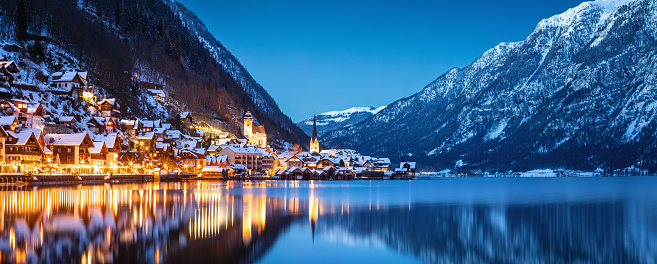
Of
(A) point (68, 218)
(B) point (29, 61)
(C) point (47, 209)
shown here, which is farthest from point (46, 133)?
(A) point (68, 218)

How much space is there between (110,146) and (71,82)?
18.3 m

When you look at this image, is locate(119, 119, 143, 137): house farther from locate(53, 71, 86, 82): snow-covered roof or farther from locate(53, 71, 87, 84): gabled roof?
locate(53, 71, 86, 82): snow-covered roof

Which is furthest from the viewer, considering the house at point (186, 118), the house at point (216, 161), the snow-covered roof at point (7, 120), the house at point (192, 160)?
the house at point (186, 118)

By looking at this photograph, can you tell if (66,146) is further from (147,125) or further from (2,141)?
(147,125)

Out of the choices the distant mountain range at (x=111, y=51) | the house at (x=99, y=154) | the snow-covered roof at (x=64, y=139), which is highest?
the distant mountain range at (x=111, y=51)

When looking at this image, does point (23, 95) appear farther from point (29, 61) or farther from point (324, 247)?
point (324, 247)

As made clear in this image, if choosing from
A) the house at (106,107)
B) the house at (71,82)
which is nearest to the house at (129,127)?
the house at (106,107)

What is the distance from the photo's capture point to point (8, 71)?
327 ft

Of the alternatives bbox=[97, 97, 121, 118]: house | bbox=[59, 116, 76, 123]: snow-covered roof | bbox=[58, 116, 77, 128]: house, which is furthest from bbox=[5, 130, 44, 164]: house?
bbox=[97, 97, 121, 118]: house

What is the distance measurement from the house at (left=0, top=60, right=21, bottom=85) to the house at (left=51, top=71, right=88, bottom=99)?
9118 mm

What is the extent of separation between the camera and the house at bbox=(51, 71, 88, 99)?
364ft

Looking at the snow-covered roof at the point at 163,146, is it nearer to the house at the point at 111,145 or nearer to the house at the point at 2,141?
the house at the point at 111,145

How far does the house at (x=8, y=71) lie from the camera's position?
97.8 m

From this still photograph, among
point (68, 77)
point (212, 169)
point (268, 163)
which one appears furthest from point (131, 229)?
point (268, 163)
